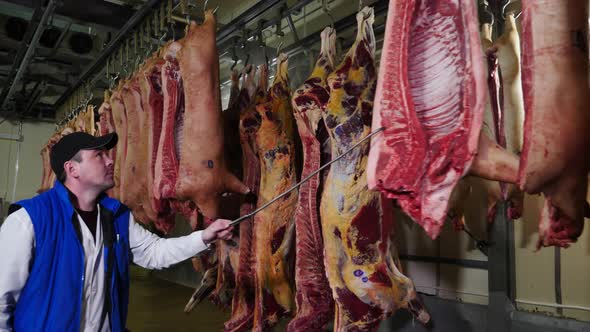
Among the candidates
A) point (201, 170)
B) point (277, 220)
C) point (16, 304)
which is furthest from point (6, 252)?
point (277, 220)

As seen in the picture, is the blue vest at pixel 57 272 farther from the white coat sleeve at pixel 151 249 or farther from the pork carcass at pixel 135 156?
the pork carcass at pixel 135 156

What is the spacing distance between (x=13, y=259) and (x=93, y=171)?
61cm

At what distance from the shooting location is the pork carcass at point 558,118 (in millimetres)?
1405

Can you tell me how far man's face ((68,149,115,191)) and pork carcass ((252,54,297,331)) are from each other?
3.02ft

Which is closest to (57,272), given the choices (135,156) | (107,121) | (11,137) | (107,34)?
(135,156)

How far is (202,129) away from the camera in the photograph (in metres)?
3.02

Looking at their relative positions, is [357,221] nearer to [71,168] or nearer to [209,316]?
[71,168]

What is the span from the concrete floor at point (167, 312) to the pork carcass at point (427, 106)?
3.85m

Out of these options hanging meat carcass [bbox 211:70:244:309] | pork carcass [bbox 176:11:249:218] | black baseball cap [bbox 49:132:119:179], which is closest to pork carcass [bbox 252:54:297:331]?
pork carcass [bbox 176:11:249:218]

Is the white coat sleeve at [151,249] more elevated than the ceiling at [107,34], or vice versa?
the ceiling at [107,34]

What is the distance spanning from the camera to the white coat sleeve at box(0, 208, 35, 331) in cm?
226

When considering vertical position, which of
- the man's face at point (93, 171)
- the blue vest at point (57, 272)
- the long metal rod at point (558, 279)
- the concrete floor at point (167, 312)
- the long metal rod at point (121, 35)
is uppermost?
the long metal rod at point (121, 35)

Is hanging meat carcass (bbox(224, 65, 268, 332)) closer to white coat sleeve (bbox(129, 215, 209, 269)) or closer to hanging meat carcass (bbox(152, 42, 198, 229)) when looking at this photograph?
hanging meat carcass (bbox(152, 42, 198, 229))

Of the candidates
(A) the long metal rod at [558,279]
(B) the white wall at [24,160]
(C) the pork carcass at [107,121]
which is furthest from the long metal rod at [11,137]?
(A) the long metal rod at [558,279]
